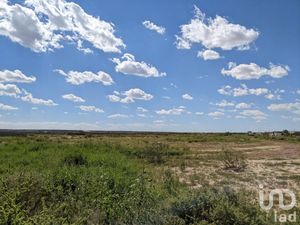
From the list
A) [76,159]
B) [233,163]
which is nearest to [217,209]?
[76,159]

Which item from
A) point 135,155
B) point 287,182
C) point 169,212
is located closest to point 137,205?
point 169,212

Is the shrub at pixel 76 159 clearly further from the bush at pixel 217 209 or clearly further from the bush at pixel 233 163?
the bush at pixel 217 209

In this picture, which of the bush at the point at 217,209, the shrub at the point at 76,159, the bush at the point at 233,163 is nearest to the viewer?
the bush at the point at 217,209

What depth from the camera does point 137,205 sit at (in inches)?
285

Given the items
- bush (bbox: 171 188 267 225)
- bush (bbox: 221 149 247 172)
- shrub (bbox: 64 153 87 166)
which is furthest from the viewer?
bush (bbox: 221 149 247 172)

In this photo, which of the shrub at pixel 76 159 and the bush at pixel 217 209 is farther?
the shrub at pixel 76 159

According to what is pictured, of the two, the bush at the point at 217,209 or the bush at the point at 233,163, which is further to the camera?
the bush at the point at 233,163

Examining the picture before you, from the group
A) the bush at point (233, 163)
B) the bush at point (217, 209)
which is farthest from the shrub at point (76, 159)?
the bush at point (217, 209)

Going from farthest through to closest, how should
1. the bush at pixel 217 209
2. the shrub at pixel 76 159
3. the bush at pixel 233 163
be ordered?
the bush at pixel 233 163
the shrub at pixel 76 159
the bush at pixel 217 209

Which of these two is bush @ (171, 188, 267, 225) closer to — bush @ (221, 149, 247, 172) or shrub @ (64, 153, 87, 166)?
A: shrub @ (64, 153, 87, 166)

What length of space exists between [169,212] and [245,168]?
Answer: 1289 centimetres

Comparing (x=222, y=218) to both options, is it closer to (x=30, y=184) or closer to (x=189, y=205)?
(x=189, y=205)

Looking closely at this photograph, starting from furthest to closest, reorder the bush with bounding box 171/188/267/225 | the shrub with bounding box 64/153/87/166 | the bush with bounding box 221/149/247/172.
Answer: the bush with bounding box 221/149/247/172, the shrub with bounding box 64/153/87/166, the bush with bounding box 171/188/267/225

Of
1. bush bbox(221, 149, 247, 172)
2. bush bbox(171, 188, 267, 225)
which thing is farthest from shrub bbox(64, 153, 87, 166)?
bush bbox(171, 188, 267, 225)
